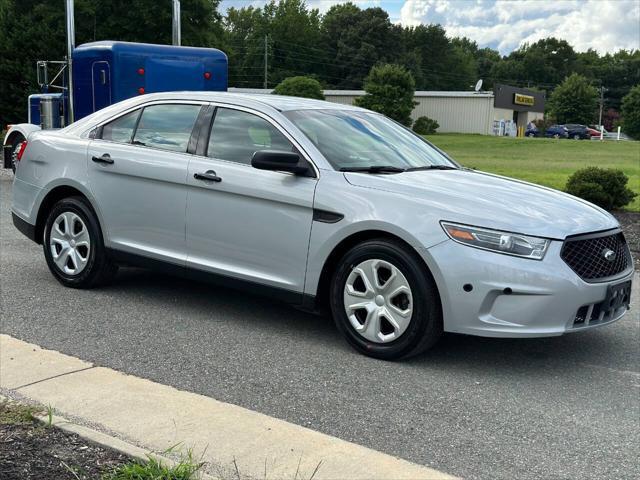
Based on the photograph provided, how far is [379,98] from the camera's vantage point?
48406 millimetres

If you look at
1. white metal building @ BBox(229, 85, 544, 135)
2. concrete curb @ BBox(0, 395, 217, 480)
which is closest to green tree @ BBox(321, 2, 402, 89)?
white metal building @ BBox(229, 85, 544, 135)

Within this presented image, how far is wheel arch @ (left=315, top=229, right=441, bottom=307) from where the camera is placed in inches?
187

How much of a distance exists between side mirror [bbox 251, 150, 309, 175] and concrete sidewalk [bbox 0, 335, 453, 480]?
5.42ft

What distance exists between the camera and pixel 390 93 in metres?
48.3

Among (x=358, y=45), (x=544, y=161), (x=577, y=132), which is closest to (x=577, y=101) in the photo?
(x=577, y=132)

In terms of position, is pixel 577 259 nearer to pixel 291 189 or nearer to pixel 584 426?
pixel 584 426

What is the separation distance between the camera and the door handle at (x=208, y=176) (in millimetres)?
5441

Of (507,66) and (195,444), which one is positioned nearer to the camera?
(195,444)

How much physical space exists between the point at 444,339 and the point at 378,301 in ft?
2.95

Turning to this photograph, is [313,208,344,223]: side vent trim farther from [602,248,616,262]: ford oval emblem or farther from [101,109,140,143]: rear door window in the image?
[101,109,140,143]: rear door window

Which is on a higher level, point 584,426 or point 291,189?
point 291,189

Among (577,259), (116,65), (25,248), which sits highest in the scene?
(116,65)

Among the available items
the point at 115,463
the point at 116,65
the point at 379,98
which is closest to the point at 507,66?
the point at 379,98

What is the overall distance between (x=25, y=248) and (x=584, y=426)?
21.1 feet
